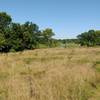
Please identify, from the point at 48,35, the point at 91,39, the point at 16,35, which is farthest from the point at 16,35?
the point at 91,39

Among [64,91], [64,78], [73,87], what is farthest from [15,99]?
[64,78]

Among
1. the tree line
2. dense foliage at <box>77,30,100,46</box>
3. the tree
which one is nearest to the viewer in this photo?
the tree line

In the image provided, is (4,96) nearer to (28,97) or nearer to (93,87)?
(28,97)

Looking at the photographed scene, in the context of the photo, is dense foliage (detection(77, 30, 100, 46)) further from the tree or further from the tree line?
the tree line

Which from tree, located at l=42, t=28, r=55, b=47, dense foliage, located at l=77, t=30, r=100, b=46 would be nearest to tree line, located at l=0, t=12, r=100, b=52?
tree, located at l=42, t=28, r=55, b=47

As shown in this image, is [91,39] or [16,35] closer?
[16,35]

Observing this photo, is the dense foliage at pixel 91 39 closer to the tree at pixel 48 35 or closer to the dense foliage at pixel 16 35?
the tree at pixel 48 35

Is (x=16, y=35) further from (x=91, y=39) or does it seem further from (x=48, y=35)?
(x=91, y=39)

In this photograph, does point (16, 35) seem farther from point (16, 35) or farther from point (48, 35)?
point (48, 35)

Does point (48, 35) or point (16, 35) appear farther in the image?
point (48, 35)

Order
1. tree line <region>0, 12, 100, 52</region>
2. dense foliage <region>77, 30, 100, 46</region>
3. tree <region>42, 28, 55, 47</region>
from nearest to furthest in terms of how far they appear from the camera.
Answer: tree line <region>0, 12, 100, 52</region> < tree <region>42, 28, 55, 47</region> < dense foliage <region>77, 30, 100, 46</region>

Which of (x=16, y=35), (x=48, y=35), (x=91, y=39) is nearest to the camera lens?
(x=16, y=35)

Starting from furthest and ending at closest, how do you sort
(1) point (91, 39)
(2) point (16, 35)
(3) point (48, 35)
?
(1) point (91, 39) < (3) point (48, 35) < (2) point (16, 35)

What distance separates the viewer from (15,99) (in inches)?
242
